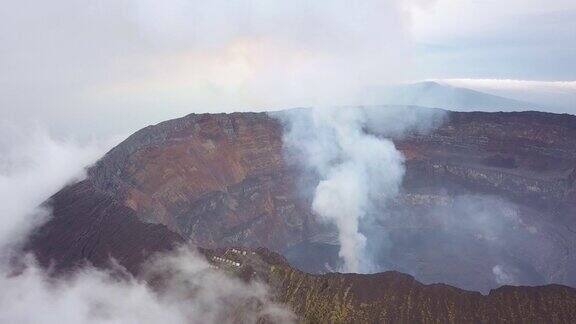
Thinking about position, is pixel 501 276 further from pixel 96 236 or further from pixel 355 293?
pixel 96 236

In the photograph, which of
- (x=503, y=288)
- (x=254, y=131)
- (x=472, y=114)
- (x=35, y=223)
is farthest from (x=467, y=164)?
(x=35, y=223)

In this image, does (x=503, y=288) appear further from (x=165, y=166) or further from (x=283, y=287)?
(x=165, y=166)

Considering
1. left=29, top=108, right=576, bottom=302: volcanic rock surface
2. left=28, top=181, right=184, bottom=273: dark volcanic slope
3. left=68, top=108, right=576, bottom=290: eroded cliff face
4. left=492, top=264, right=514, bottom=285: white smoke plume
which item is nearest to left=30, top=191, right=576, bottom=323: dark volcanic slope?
left=28, top=181, right=184, bottom=273: dark volcanic slope

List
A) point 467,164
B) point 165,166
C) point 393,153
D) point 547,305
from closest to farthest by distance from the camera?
1. point 547,305
2. point 165,166
3. point 467,164
4. point 393,153

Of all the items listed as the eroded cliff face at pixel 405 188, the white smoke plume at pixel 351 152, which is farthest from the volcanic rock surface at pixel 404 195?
the white smoke plume at pixel 351 152

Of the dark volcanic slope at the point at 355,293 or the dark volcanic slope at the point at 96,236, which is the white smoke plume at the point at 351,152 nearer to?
the dark volcanic slope at the point at 96,236

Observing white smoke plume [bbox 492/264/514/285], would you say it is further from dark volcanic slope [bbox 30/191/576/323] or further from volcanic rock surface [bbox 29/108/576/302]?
dark volcanic slope [bbox 30/191/576/323]
